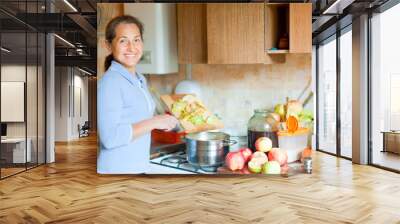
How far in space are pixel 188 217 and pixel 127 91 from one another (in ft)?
6.73

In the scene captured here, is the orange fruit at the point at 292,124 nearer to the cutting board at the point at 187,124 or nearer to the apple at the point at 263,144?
the apple at the point at 263,144

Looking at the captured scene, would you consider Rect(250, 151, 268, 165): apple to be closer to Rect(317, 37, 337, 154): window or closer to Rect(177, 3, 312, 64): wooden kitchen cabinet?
Rect(177, 3, 312, 64): wooden kitchen cabinet

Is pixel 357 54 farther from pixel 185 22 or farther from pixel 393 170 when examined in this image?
pixel 185 22

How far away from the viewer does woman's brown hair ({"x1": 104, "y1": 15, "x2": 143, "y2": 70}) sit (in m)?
4.98

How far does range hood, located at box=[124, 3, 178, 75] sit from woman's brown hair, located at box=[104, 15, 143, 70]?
0.05 metres

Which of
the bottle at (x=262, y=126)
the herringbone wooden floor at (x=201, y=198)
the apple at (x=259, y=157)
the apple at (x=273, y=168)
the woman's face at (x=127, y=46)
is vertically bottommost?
the herringbone wooden floor at (x=201, y=198)

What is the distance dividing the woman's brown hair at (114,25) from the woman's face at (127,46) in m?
0.05

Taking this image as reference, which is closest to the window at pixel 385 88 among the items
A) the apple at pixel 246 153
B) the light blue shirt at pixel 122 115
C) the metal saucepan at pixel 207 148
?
the apple at pixel 246 153

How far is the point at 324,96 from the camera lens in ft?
29.0

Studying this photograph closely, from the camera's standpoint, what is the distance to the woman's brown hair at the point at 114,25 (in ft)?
16.4

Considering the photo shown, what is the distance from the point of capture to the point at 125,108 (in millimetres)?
4848

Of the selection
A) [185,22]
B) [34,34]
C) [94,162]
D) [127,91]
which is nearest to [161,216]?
[127,91]

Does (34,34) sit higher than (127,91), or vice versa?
(34,34)

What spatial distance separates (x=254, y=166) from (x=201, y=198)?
1.19 meters
